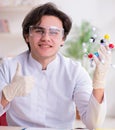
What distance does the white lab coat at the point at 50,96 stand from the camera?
1507 millimetres

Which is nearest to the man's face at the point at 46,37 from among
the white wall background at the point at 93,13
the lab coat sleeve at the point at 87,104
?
the lab coat sleeve at the point at 87,104

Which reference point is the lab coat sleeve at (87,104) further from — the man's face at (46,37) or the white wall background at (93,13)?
the white wall background at (93,13)

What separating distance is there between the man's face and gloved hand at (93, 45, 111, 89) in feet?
0.98

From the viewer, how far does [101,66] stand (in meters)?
1.32

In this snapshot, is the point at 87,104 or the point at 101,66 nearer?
the point at 101,66

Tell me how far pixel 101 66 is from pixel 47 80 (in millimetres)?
371

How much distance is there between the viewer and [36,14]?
1558 millimetres

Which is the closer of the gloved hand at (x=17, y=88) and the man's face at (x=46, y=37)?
the gloved hand at (x=17, y=88)

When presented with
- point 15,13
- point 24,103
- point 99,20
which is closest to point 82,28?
point 99,20

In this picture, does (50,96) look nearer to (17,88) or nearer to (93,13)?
(17,88)

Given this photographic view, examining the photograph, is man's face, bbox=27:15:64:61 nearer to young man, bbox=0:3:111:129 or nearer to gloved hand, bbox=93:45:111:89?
young man, bbox=0:3:111:129

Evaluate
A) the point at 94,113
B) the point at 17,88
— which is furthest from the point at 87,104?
the point at 17,88

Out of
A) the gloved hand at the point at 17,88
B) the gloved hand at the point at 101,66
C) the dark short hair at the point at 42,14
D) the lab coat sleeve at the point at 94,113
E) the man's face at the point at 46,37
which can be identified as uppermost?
the dark short hair at the point at 42,14

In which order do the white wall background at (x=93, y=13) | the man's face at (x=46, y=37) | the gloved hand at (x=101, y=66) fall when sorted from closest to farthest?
1. the gloved hand at (x=101, y=66)
2. the man's face at (x=46, y=37)
3. the white wall background at (x=93, y=13)
